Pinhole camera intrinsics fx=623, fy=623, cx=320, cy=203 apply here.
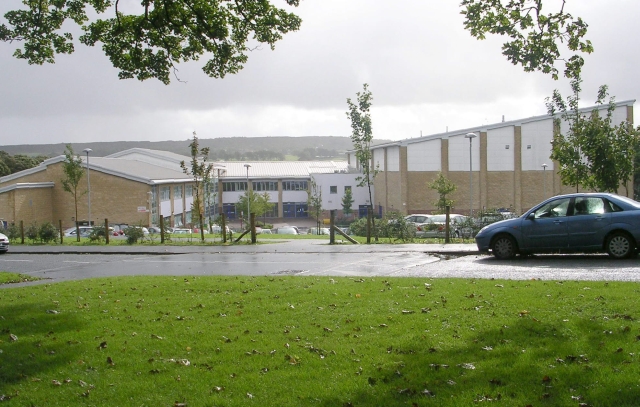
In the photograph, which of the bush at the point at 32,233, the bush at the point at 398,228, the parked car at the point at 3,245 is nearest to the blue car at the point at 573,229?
the bush at the point at 398,228

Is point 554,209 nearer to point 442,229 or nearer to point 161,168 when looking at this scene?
point 442,229

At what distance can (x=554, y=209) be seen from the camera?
14844 millimetres

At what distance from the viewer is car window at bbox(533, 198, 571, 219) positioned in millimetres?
14727

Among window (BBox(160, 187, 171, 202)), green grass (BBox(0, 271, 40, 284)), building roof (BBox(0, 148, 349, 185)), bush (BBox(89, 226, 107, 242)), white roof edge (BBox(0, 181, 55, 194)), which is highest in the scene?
building roof (BBox(0, 148, 349, 185))

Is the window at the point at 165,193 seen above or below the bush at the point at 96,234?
above

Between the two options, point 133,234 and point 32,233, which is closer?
point 133,234

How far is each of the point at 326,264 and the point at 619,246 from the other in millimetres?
6960

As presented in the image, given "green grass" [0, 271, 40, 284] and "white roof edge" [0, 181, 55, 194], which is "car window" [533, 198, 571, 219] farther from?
"white roof edge" [0, 181, 55, 194]

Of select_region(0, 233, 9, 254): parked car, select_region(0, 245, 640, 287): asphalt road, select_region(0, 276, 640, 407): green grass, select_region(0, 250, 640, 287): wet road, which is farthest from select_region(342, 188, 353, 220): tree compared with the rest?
select_region(0, 276, 640, 407): green grass

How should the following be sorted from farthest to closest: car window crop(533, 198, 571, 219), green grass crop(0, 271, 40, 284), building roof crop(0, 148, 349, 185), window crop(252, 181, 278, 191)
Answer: window crop(252, 181, 278, 191) → building roof crop(0, 148, 349, 185) → green grass crop(0, 271, 40, 284) → car window crop(533, 198, 571, 219)

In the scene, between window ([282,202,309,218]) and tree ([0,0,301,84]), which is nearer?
tree ([0,0,301,84])

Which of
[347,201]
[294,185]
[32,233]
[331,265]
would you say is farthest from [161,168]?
[331,265]

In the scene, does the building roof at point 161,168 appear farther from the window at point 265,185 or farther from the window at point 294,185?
the window at point 294,185

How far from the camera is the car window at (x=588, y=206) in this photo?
1432 cm
